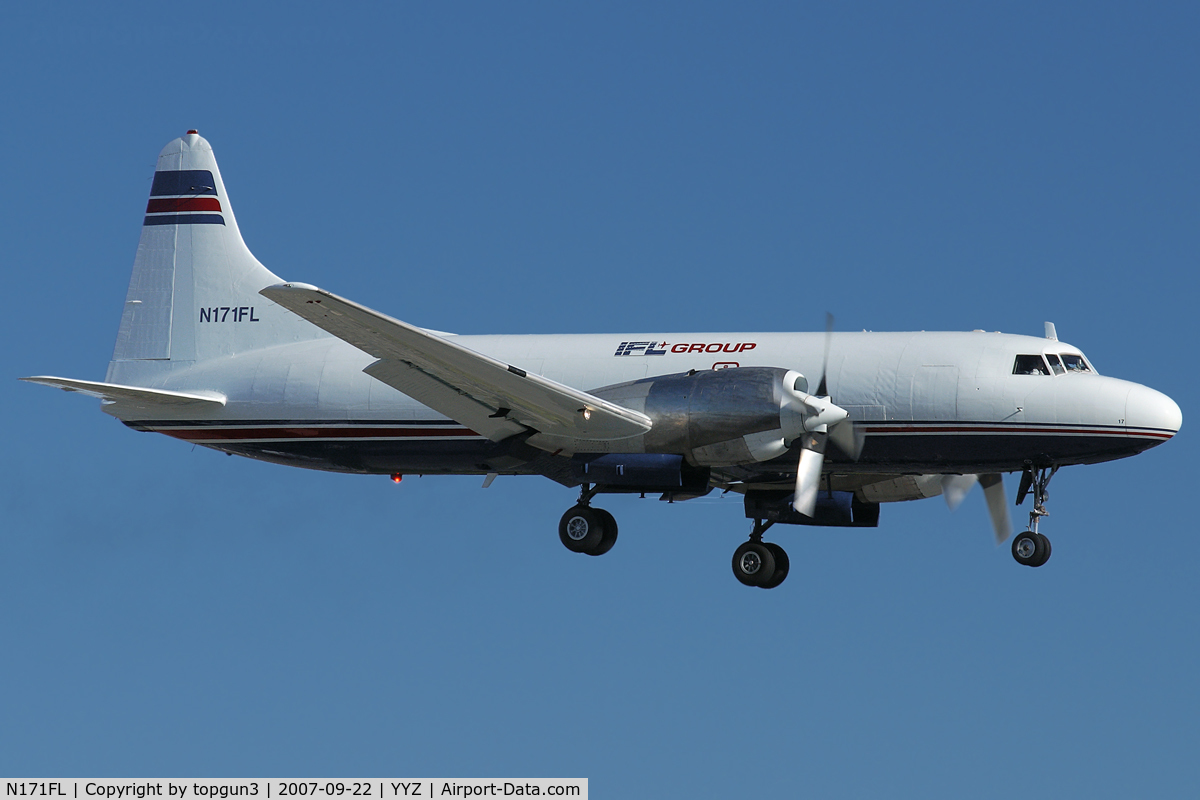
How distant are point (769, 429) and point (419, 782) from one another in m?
7.58

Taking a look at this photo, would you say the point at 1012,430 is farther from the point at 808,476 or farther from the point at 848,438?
the point at 808,476

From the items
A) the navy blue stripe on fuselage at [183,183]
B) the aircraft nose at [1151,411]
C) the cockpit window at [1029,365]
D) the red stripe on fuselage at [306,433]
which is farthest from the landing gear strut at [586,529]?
the navy blue stripe on fuselage at [183,183]

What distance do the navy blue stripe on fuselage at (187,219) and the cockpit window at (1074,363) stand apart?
17.0 metres

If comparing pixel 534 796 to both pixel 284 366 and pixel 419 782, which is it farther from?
pixel 284 366

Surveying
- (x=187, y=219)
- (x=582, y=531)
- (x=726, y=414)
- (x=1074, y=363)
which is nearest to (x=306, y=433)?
(x=582, y=531)

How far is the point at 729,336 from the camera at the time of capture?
94.4 ft

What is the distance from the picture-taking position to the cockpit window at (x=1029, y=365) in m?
27.1

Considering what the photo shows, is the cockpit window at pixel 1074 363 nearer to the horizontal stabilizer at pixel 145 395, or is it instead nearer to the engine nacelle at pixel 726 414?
the engine nacelle at pixel 726 414

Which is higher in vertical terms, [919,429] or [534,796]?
[919,429]

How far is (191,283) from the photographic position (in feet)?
108

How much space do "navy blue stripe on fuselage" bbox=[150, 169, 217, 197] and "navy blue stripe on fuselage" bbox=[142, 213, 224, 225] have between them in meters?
0.46

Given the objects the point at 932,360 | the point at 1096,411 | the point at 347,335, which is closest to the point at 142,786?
the point at 347,335

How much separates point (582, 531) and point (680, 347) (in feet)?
12.1

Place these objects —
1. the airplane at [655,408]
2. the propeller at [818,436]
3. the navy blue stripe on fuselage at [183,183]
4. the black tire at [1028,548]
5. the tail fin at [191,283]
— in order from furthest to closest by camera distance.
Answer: the navy blue stripe on fuselage at [183,183]
the tail fin at [191,283]
the black tire at [1028,548]
the airplane at [655,408]
the propeller at [818,436]
